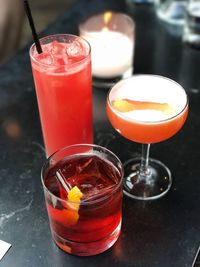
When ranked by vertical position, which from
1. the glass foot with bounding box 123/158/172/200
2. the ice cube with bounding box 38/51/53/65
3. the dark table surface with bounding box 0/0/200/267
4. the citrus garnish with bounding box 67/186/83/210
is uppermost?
the ice cube with bounding box 38/51/53/65

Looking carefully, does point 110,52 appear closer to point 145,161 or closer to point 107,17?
point 107,17

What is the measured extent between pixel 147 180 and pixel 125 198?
0.26 feet

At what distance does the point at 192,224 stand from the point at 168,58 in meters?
0.55

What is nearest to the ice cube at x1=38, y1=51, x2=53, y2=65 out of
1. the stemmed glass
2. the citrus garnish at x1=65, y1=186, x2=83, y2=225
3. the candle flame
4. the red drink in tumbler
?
the red drink in tumbler

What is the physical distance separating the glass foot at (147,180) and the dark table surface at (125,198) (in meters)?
0.01

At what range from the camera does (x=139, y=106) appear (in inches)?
32.4

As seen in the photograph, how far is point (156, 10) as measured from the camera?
55.0 inches

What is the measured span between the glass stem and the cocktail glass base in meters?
0.19

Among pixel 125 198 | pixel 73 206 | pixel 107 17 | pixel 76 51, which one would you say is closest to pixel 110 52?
pixel 107 17

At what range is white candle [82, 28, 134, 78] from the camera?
3.54 feet

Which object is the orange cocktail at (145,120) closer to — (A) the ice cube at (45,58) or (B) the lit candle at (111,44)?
(A) the ice cube at (45,58)

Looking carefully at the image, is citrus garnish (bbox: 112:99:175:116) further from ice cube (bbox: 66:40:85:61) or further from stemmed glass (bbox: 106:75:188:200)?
ice cube (bbox: 66:40:85:61)

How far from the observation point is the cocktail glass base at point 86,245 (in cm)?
74

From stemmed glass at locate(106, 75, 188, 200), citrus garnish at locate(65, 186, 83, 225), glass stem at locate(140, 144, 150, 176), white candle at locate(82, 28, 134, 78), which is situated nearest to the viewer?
citrus garnish at locate(65, 186, 83, 225)
